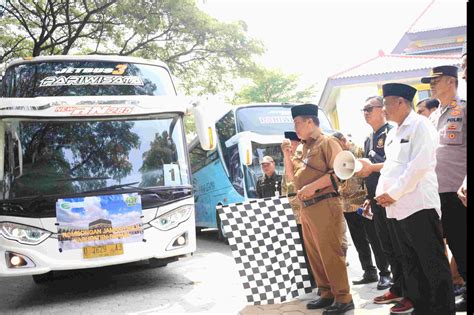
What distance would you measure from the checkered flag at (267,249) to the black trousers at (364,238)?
77cm

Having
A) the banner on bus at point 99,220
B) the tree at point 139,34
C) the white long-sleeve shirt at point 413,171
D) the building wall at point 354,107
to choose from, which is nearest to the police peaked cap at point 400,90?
A: the white long-sleeve shirt at point 413,171

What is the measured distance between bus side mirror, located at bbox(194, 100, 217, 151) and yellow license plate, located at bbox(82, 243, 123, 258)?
1.67m

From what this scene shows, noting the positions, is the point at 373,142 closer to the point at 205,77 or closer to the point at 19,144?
the point at 19,144

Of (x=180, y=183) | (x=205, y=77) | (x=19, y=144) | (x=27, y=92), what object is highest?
(x=205, y=77)

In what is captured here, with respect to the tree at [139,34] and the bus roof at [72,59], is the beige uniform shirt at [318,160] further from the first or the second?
the tree at [139,34]

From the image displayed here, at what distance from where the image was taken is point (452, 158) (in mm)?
3131

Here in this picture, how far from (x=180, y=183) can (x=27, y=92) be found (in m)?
2.24

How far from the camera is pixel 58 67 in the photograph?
545 centimetres

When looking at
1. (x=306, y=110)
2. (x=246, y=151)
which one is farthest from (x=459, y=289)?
(x=246, y=151)

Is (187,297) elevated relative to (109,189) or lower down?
lower down

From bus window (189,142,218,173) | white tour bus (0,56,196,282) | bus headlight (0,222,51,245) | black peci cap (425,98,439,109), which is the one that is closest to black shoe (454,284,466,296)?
black peci cap (425,98,439,109)

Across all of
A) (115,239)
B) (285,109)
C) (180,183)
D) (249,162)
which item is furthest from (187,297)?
(285,109)

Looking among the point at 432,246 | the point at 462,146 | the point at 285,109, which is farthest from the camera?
the point at 285,109

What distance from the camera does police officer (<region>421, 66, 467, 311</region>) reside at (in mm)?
3066
